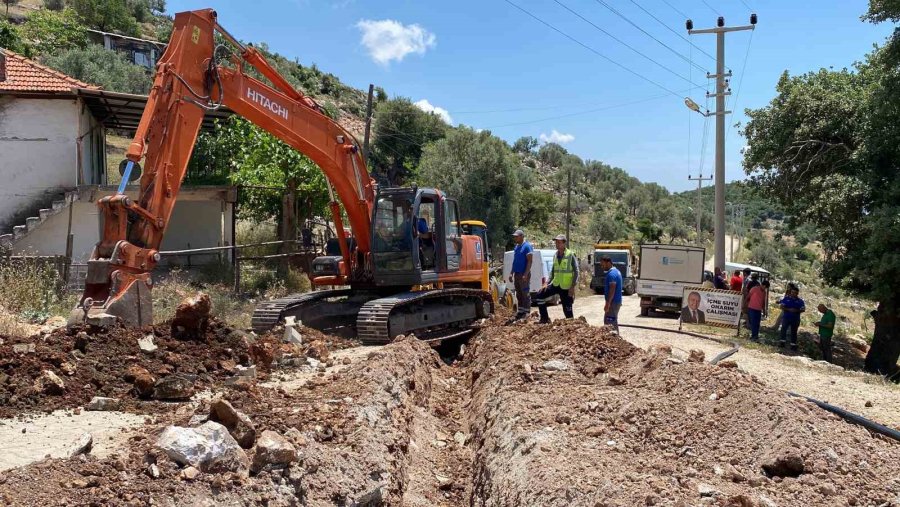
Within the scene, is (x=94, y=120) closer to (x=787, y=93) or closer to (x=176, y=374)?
(x=176, y=374)

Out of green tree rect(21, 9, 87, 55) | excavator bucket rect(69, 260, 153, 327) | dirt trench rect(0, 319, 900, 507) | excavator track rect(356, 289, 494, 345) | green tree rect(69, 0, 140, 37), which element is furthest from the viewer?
green tree rect(69, 0, 140, 37)

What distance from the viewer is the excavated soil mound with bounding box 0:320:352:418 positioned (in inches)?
268

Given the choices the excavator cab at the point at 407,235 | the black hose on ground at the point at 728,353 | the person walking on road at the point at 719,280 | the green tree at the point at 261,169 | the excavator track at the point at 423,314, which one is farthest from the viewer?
the person walking on road at the point at 719,280

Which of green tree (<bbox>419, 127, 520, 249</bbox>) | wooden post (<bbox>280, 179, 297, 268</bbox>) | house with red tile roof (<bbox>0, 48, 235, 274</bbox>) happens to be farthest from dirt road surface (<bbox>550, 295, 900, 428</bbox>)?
green tree (<bbox>419, 127, 520, 249</bbox>)

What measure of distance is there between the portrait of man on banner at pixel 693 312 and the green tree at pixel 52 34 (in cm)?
4272

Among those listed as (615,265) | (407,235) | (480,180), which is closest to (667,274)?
(615,265)

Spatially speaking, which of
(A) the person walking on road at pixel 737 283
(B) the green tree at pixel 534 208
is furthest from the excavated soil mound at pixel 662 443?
(B) the green tree at pixel 534 208

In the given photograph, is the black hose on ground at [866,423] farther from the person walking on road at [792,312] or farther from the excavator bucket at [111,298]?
the person walking on road at [792,312]

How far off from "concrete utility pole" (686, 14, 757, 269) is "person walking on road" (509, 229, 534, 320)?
10510mm

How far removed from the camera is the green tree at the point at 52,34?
153 feet

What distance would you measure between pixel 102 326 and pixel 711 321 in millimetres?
13815

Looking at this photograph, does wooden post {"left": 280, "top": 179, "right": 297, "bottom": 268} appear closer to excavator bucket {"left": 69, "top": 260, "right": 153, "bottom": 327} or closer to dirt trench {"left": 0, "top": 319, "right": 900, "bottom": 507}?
dirt trench {"left": 0, "top": 319, "right": 900, "bottom": 507}

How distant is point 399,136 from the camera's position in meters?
51.7

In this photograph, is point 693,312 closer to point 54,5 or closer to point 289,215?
point 289,215
